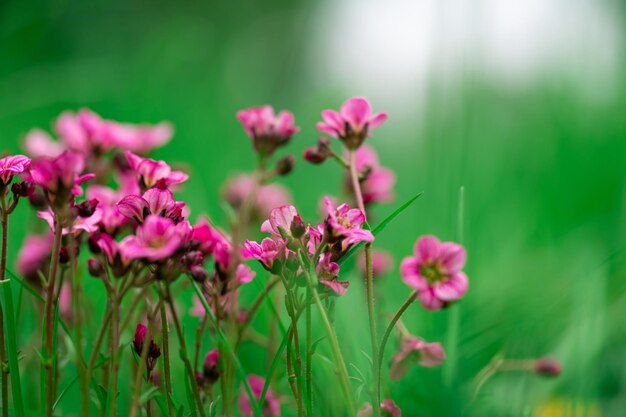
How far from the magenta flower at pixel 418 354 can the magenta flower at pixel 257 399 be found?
19cm

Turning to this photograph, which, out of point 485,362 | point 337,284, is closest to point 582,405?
point 485,362

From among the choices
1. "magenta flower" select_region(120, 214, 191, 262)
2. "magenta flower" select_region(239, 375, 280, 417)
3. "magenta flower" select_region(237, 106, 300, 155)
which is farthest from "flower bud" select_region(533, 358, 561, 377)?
"magenta flower" select_region(120, 214, 191, 262)

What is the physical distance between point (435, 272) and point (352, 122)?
10.2 inches

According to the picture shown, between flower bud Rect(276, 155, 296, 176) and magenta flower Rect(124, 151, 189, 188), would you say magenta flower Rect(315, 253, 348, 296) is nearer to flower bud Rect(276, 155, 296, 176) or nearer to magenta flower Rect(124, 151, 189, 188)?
magenta flower Rect(124, 151, 189, 188)

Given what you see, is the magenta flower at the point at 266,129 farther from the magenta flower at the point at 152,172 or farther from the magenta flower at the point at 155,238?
the magenta flower at the point at 155,238

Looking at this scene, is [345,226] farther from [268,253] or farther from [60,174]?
[60,174]

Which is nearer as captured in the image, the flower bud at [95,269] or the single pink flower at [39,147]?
the flower bud at [95,269]

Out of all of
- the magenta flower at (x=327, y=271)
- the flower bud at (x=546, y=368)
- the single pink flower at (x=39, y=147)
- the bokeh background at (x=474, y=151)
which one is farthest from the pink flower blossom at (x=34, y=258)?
the flower bud at (x=546, y=368)

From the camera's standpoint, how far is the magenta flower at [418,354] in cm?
91

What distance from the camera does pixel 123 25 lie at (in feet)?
26.1

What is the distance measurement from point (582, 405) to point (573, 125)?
204 cm

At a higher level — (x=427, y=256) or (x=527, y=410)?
(x=427, y=256)

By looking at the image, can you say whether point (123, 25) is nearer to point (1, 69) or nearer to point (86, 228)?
point (1, 69)

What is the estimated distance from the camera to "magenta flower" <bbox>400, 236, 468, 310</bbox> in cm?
84
